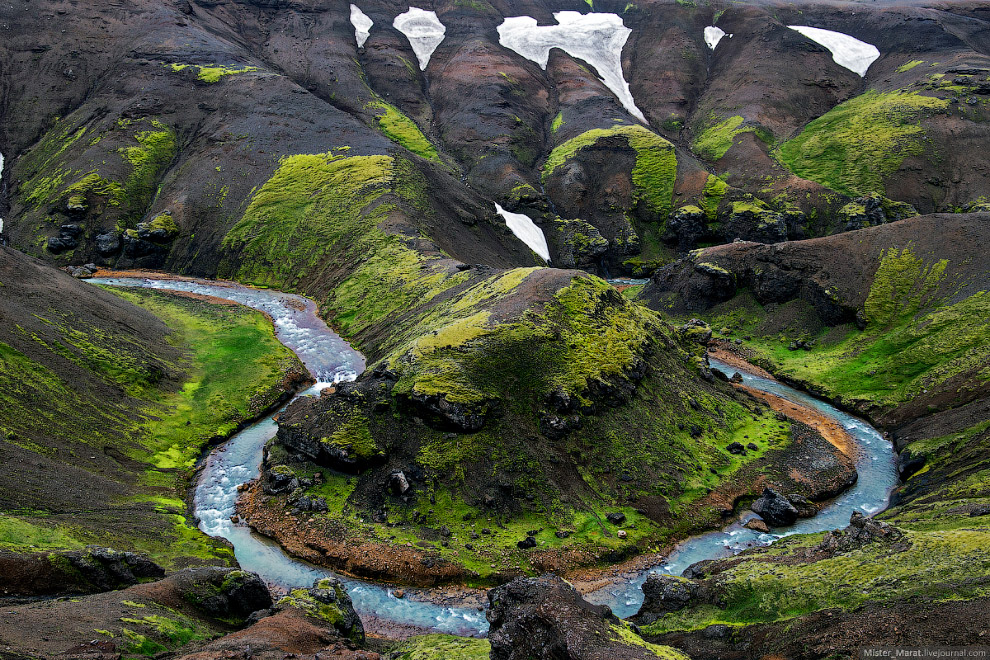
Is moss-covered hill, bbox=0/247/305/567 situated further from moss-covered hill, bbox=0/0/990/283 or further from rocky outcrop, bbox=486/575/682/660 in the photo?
moss-covered hill, bbox=0/0/990/283

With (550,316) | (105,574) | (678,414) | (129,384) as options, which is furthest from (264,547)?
(678,414)

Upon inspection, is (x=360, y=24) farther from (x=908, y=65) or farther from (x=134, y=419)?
(x=134, y=419)

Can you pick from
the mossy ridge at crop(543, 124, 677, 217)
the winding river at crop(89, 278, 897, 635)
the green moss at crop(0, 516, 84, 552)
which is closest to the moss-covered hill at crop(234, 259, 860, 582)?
the winding river at crop(89, 278, 897, 635)

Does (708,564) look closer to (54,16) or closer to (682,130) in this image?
(682,130)

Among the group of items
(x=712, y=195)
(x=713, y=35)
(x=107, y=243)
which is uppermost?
(x=713, y=35)

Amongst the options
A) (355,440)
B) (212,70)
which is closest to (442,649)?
(355,440)

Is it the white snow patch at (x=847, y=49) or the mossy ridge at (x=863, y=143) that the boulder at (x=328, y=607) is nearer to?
the mossy ridge at (x=863, y=143)

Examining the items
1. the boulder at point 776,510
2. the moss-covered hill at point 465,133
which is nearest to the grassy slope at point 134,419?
the moss-covered hill at point 465,133

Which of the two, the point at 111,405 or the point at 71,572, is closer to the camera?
the point at 71,572
